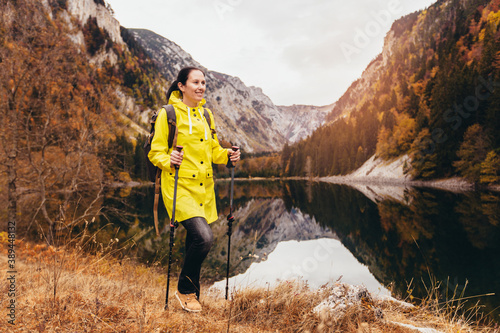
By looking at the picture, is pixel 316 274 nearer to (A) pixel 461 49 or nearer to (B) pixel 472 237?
(B) pixel 472 237

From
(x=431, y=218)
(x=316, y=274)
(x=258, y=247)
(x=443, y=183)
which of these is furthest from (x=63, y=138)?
(x=443, y=183)

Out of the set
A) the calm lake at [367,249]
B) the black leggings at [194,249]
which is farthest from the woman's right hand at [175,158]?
the calm lake at [367,249]

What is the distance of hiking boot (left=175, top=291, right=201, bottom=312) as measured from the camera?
326cm

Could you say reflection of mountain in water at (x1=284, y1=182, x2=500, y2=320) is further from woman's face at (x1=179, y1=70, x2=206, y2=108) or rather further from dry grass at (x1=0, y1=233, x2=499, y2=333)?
woman's face at (x1=179, y1=70, x2=206, y2=108)

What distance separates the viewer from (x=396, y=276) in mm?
10000

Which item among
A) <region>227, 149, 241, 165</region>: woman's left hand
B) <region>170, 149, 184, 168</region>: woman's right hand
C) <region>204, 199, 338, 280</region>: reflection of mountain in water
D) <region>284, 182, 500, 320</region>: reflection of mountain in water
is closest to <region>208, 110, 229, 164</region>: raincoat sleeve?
<region>227, 149, 241, 165</region>: woman's left hand

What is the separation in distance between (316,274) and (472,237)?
952 centimetres

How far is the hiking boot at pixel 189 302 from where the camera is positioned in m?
3.26

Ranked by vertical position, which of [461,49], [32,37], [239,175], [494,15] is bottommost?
[239,175]

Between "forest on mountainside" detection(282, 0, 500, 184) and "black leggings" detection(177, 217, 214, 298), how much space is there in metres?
43.3

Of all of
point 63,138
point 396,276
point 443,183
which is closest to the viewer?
point 63,138

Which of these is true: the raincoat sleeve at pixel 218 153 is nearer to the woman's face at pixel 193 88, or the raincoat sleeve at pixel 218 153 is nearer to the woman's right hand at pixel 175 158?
the woman's face at pixel 193 88

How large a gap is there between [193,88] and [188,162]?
3.41 ft

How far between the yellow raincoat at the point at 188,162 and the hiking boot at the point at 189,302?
102cm
